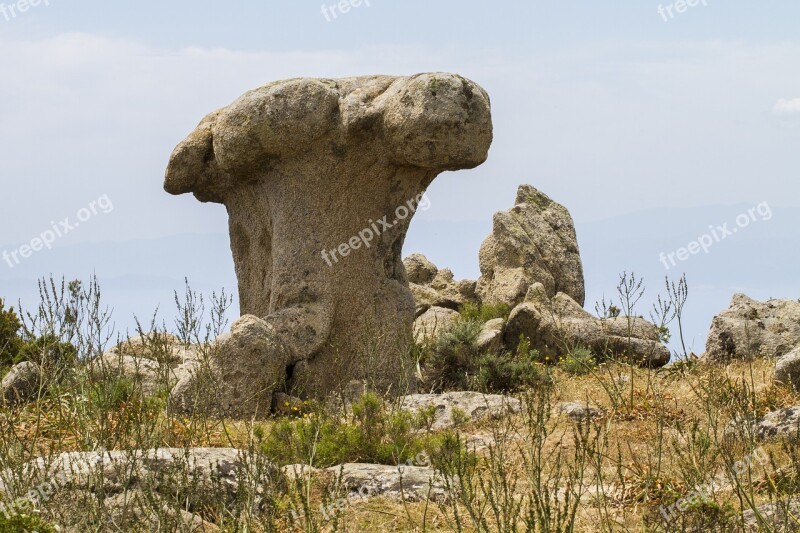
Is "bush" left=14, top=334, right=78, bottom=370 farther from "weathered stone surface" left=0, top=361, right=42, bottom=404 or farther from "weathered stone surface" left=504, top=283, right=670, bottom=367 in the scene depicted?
"weathered stone surface" left=504, top=283, right=670, bottom=367

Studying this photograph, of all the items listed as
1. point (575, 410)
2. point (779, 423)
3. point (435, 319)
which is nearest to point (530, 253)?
point (435, 319)

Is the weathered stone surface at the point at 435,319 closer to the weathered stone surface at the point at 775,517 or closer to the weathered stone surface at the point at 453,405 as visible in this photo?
the weathered stone surface at the point at 453,405

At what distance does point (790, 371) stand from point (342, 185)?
4970 millimetres

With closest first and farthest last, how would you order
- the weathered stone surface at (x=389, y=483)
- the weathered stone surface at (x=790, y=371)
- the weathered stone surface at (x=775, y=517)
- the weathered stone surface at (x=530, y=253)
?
the weathered stone surface at (x=775, y=517) → the weathered stone surface at (x=389, y=483) → the weathered stone surface at (x=790, y=371) → the weathered stone surface at (x=530, y=253)

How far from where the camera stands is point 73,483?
20.7 feet

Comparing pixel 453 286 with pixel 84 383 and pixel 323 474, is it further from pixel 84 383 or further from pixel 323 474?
pixel 323 474

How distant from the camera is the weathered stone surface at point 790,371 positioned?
11.4 m

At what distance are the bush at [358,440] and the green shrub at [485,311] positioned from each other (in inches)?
308

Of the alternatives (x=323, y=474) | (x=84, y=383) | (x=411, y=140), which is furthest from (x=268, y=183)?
(x=323, y=474)

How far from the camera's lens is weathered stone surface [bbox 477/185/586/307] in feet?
61.1

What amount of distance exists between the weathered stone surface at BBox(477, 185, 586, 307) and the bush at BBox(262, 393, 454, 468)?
909 centimetres

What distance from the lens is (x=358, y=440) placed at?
891 cm

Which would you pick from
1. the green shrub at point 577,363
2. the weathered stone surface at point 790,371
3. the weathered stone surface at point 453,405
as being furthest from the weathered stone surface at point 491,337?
the weathered stone surface at point 790,371

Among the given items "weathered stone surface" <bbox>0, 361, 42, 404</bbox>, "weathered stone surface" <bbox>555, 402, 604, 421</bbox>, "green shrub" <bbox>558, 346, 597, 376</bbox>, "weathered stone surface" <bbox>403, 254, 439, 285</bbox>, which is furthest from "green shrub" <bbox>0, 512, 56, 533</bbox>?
"weathered stone surface" <bbox>403, 254, 439, 285</bbox>
